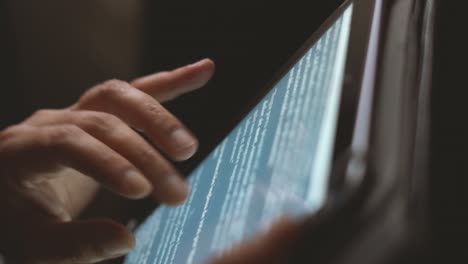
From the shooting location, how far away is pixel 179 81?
586 mm

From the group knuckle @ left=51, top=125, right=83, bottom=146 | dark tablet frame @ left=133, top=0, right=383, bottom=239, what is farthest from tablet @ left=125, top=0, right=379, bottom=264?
knuckle @ left=51, top=125, right=83, bottom=146

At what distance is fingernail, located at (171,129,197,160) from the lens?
0.45 m

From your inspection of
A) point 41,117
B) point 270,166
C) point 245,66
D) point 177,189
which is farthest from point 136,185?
point 245,66

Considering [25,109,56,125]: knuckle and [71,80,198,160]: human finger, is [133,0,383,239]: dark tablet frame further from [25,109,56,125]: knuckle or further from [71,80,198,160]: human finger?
[25,109,56,125]: knuckle

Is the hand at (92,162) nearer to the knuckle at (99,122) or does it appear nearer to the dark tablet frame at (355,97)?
the knuckle at (99,122)

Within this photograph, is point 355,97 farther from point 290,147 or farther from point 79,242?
point 79,242

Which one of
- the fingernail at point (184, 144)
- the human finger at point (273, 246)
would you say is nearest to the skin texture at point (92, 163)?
the fingernail at point (184, 144)

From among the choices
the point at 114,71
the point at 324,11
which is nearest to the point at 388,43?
the point at 324,11

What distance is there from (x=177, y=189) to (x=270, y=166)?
4.5 inches

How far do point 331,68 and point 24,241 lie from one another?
36 centimetres

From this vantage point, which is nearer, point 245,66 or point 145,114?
point 145,114

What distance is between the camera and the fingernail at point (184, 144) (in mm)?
452

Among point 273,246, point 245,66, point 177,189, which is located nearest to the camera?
point 273,246

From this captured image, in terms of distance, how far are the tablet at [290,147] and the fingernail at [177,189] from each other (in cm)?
2
